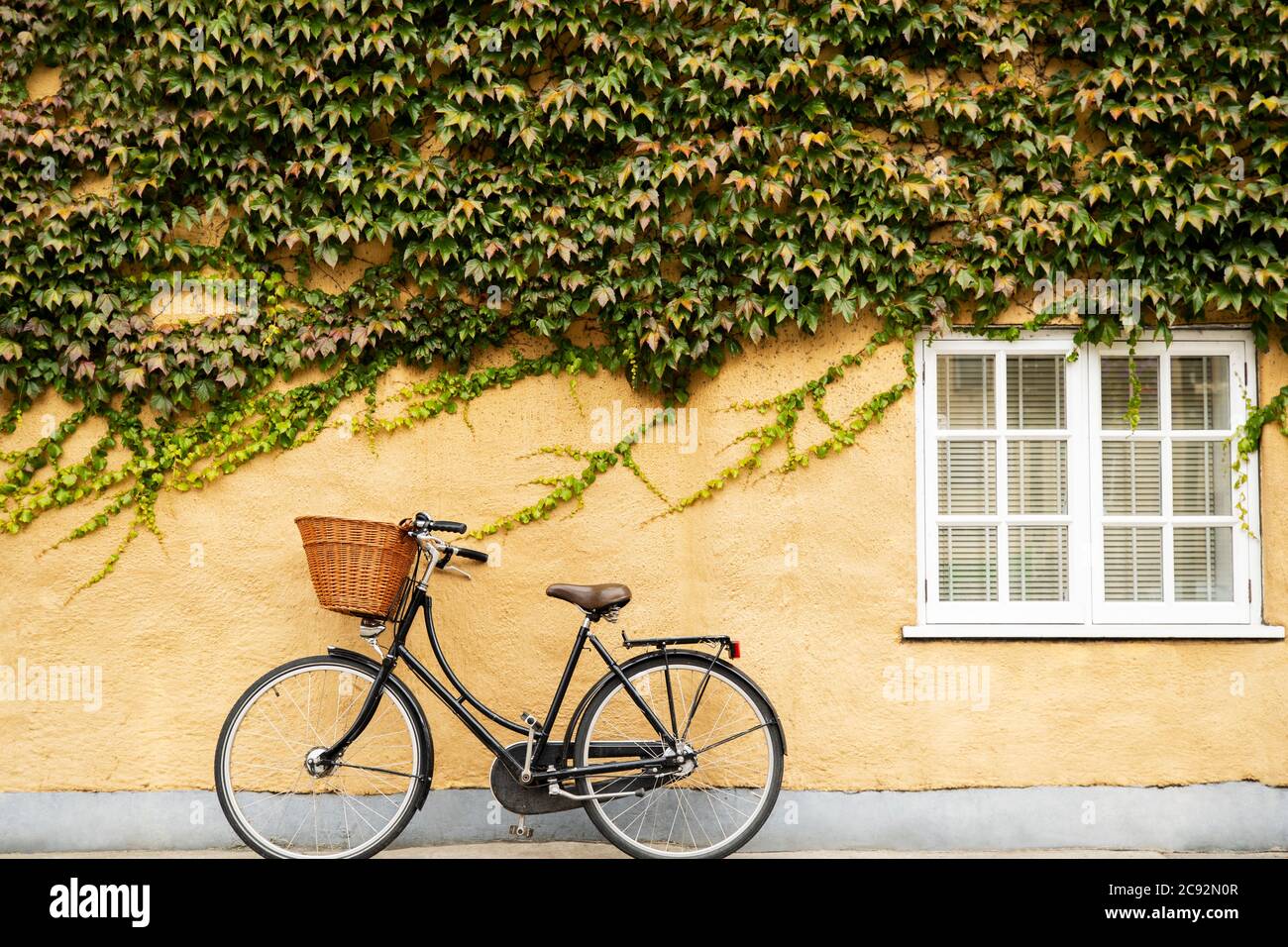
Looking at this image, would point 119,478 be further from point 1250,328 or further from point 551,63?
point 1250,328

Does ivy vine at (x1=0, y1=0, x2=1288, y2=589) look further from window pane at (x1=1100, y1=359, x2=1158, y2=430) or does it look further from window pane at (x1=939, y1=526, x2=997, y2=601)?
window pane at (x1=939, y1=526, x2=997, y2=601)

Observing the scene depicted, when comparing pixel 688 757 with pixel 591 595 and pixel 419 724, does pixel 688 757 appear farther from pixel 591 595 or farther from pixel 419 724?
pixel 419 724

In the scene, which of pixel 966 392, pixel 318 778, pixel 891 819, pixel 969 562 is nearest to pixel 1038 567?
pixel 969 562

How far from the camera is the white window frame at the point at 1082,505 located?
16.5ft

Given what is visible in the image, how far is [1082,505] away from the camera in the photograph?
16.6ft

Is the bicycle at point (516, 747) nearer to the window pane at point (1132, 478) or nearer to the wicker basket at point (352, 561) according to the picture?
the wicker basket at point (352, 561)

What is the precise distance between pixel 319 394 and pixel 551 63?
6.32ft

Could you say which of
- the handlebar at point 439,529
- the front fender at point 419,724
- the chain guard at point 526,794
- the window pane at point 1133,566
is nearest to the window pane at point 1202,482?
the window pane at point 1133,566

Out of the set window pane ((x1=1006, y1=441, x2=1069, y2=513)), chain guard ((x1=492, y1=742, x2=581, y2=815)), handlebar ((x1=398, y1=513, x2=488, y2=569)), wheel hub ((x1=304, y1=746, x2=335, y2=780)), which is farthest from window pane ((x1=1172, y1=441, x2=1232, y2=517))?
wheel hub ((x1=304, y1=746, x2=335, y2=780))

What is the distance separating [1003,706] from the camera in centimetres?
494

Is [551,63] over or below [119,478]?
over

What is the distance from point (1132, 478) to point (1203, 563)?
53 centimetres

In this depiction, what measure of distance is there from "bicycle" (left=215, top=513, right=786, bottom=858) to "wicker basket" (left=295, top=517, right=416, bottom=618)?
0.12m

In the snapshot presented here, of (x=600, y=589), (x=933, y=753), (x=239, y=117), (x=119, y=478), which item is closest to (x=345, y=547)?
(x=600, y=589)
